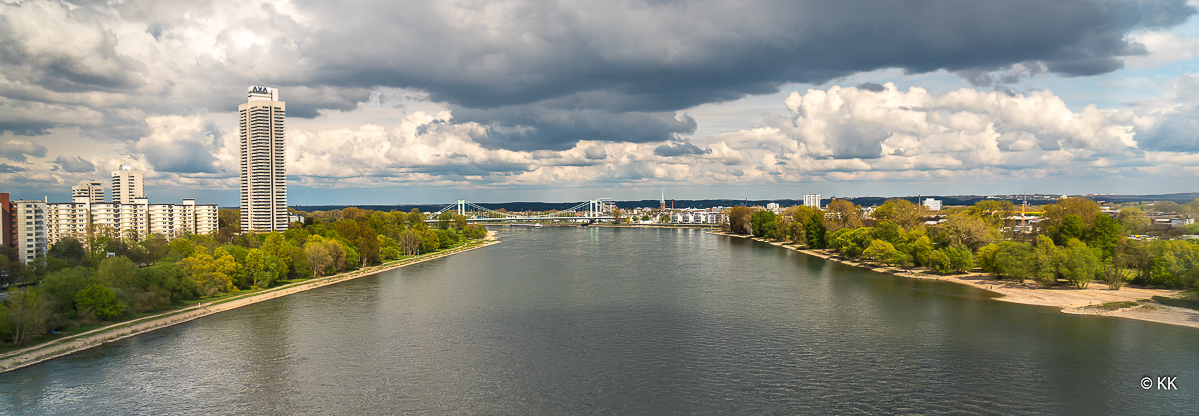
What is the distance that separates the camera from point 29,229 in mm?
31141

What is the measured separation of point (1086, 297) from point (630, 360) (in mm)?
20114

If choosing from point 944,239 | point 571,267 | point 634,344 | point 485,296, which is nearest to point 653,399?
point 634,344

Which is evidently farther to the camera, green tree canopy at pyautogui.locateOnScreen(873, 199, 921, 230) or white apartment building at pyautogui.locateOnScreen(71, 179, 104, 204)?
white apartment building at pyautogui.locateOnScreen(71, 179, 104, 204)

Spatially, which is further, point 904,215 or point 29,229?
point 904,215

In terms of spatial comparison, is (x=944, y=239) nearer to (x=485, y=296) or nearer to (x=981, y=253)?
(x=981, y=253)

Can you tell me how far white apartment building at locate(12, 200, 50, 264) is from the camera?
29.8 meters

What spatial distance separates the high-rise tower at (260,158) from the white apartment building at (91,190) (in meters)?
19.8

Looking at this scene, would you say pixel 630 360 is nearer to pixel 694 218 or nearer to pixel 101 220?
pixel 101 220

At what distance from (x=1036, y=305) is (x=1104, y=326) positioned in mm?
4029

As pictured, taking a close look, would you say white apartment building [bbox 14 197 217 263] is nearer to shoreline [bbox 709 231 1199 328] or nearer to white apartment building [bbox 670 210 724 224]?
shoreline [bbox 709 231 1199 328]

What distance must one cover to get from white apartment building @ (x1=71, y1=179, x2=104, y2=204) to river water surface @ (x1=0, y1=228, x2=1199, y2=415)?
47824mm

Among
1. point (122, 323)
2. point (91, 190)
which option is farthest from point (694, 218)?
point (122, 323)

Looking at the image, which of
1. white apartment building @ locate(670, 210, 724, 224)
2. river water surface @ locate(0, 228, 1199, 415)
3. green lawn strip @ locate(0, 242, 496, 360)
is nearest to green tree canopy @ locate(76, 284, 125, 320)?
green lawn strip @ locate(0, 242, 496, 360)

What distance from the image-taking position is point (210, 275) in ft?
83.8
